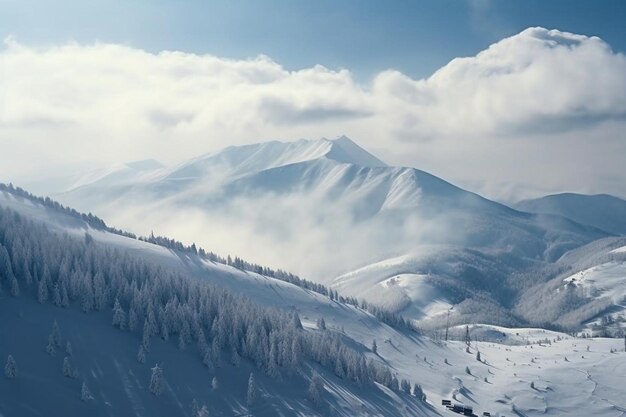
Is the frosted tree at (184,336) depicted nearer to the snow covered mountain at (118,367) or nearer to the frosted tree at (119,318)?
the snow covered mountain at (118,367)

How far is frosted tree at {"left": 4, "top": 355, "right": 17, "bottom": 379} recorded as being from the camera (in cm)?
8488

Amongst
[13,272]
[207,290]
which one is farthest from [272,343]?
[13,272]

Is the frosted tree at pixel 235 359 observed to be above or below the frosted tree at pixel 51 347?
below

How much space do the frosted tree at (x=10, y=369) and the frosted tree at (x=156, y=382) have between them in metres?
21.7

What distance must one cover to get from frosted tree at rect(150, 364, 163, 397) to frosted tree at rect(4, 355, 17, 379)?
853 inches

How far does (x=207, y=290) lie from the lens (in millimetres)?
149125

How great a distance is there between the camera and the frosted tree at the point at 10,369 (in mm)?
84875

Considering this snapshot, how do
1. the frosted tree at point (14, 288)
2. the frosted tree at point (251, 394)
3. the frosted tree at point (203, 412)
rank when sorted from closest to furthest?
the frosted tree at point (203, 412)
the frosted tree at point (251, 394)
the frosted tree at point (14, 288)

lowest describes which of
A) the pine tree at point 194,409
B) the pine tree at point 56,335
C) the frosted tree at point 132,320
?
the pine tree at point 194,409

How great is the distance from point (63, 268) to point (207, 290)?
3884 cm

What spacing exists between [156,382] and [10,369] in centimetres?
2316

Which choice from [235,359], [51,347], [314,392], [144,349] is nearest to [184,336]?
[235,359]

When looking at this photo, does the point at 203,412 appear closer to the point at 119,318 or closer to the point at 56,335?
the point at 56,335

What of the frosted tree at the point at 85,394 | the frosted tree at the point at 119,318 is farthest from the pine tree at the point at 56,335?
the frosted tree at the point at 119,318
